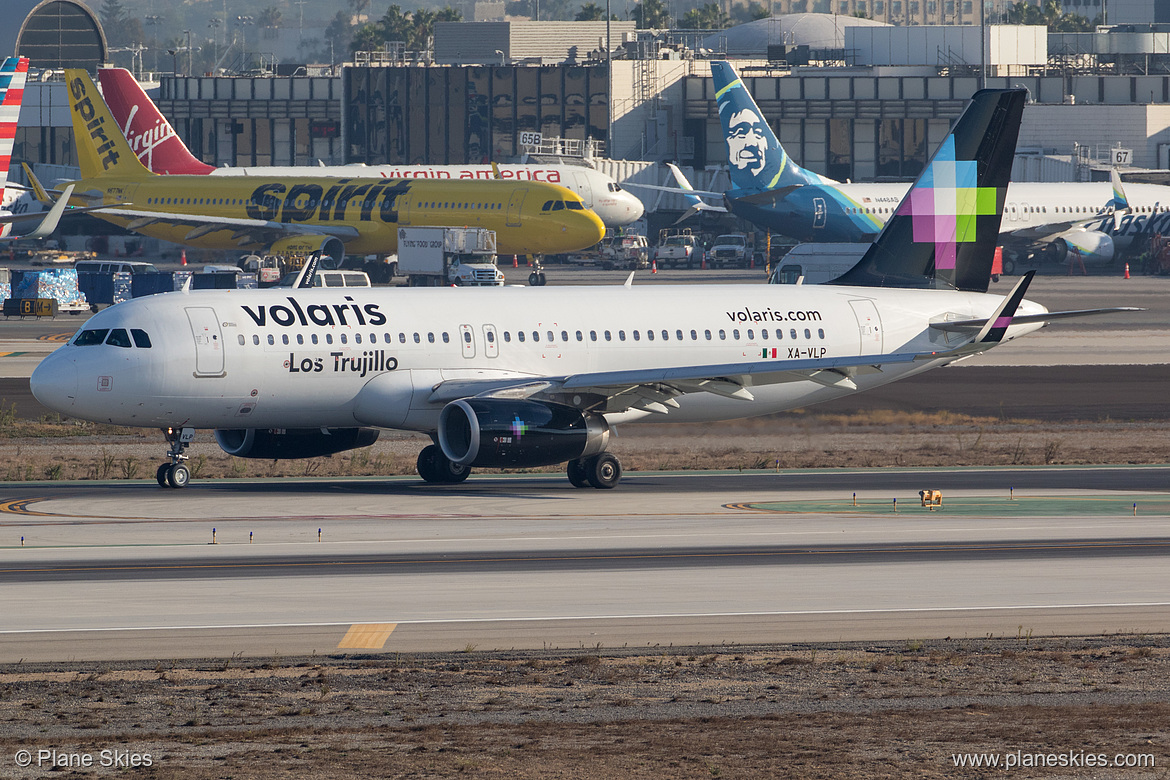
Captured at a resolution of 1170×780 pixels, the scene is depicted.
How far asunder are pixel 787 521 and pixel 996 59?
14028 cm

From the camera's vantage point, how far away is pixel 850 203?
4508 inches

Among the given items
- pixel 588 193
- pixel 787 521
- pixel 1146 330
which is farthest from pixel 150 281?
pixel 787 521

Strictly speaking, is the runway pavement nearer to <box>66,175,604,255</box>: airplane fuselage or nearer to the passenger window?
the passenger window

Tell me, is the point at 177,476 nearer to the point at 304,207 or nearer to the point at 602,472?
the point at 602,472

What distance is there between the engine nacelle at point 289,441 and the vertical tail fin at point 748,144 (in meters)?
75.6

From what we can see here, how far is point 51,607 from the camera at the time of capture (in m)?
24.7

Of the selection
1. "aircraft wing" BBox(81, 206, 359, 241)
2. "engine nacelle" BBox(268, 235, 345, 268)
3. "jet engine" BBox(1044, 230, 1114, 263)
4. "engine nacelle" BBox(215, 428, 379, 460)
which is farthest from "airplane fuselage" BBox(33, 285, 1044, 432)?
"jet engine" BBox(1044, 230, 1114, 263)

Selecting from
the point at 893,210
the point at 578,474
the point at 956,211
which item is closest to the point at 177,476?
the point at 578,474

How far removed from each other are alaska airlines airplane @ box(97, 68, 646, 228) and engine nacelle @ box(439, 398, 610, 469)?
7810 centimetres

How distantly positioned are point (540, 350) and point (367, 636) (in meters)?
17.4

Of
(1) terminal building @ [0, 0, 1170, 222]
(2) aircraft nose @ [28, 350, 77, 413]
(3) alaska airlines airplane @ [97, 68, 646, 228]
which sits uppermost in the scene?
(1) terminal building @ [0, 0, 1170, 222]

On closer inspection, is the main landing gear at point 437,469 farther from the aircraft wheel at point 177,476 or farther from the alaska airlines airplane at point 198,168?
the alaska airlines airplane at point 198,168

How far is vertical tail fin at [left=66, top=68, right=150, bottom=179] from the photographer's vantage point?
10894 cm

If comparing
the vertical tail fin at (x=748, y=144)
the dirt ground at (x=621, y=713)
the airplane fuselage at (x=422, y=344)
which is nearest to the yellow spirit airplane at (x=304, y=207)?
the vertical tail fin at (x=748, y=144)
